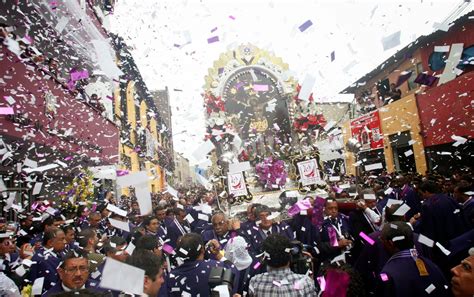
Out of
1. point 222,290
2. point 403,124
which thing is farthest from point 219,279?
point 403,124

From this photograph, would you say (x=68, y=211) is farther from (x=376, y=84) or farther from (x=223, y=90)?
(x=376, y=84)

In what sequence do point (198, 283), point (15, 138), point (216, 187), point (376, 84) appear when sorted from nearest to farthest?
1. point (198, 283)
2. point (15, 138)
3. point (216, 187)
4. point (376, 84)

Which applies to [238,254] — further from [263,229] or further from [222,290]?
[222,290]

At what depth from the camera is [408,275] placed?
2479mm

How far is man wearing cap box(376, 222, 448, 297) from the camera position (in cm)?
242

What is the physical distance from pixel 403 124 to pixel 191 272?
15241 millimetres

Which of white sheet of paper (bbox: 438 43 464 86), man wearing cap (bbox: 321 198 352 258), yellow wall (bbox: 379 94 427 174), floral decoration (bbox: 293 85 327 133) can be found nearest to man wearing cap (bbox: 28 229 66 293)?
man wearing cap (bbox: 321 198 352 258)

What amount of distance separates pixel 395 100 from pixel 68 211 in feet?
51.0

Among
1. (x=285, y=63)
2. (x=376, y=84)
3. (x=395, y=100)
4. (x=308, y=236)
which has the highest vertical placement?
(x=285, y=63)

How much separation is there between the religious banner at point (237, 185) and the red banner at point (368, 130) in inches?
392

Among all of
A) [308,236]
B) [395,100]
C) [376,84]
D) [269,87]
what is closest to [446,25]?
[395,100]

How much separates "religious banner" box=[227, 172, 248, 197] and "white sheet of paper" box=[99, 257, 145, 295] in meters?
7.89

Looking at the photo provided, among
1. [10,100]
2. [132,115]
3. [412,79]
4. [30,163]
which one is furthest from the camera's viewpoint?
[132,115]

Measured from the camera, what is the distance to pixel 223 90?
56.0 ft
